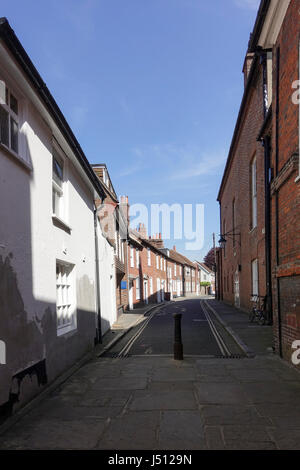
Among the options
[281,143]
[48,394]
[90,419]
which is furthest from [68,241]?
[281,143]

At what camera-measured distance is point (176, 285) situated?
5478 centimetres

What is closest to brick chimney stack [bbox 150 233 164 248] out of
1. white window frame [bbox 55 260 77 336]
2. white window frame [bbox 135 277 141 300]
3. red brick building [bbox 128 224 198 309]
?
red brick building [bbox 128 224 198 309]

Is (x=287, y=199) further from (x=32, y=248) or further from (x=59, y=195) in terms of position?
(x=32, y=248)

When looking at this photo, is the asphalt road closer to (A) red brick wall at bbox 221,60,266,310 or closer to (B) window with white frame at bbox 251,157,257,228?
(A) red brick wall at bbox 221,60,266,310

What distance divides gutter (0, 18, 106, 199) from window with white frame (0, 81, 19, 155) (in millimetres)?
371

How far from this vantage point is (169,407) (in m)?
4.77

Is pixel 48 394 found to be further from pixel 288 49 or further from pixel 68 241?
pixel 288 49

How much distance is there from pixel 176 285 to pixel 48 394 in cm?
5000

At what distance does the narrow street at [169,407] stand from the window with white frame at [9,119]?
11.5 feet

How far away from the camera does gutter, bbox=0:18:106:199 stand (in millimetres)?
4180

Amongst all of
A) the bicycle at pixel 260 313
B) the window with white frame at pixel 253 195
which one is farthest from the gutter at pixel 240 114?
the bicycle at pixel 260 313

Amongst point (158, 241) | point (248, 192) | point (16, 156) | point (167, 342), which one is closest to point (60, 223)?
point (16, 156)

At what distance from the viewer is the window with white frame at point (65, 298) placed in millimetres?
6930

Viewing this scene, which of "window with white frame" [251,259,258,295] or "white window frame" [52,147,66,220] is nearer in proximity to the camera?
"white window frame" [52,147,66,220]
